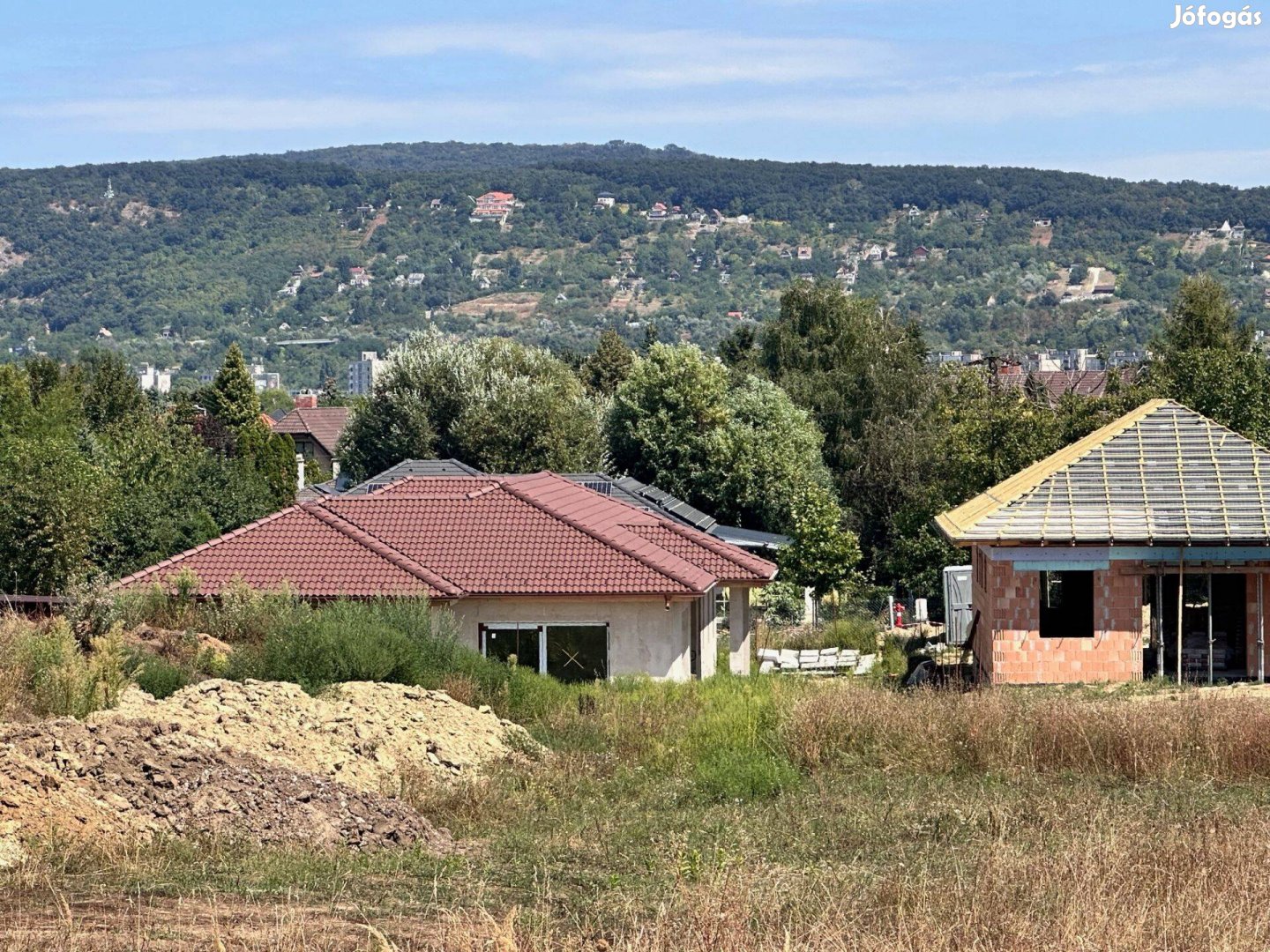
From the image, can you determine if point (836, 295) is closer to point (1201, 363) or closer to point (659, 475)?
point (659, 475)

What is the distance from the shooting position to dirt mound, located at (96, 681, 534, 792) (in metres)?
18.1

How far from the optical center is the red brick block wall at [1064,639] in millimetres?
27938

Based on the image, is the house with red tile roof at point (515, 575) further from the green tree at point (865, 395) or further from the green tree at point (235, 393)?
the green tree at point (235, 393)

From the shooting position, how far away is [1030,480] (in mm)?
29828

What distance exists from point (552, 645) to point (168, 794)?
581 inches

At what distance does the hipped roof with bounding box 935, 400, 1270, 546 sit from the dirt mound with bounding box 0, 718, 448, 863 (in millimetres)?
14368

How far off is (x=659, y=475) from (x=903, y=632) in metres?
16.4

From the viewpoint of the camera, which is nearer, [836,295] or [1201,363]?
[1201,363]

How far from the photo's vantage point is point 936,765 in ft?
63.3

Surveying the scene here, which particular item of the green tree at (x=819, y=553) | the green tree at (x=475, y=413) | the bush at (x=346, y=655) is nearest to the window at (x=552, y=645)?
the bush at (x=346, y=655)

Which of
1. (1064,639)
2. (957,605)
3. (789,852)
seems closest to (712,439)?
(957,605)

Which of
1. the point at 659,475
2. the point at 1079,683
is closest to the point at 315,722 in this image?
the point at 1079,683

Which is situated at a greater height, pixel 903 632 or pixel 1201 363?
pixel 1201 363

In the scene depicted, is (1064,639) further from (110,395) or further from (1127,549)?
(110,395)
